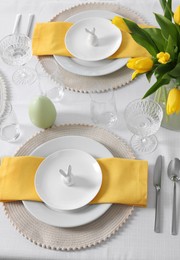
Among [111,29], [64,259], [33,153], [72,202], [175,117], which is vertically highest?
[111,29]

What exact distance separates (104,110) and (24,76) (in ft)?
0.92

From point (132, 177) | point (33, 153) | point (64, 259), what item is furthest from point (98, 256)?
point (33, 153)

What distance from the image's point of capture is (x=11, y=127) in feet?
3.78

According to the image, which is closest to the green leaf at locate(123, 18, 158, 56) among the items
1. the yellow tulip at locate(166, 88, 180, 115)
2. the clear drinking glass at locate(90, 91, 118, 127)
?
the yellow tulip at locate(166, 88, 180, 115)

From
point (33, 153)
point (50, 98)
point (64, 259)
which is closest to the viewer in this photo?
point (64, 259)

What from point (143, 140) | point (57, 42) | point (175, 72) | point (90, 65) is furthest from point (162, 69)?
point (57, 42)

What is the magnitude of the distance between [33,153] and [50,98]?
0.67ft

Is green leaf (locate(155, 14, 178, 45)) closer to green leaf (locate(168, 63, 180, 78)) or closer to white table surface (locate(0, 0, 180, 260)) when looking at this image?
green leaf (locate(168, 63, 180, 78))

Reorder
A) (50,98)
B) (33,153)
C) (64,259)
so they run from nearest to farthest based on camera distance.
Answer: (64,259) → (33,153) → (50,98)

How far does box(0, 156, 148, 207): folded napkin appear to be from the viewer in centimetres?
96

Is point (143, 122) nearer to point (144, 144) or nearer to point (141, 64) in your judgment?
point (144, 144)

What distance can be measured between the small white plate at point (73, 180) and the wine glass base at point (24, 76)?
308mm

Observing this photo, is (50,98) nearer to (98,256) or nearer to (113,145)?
(113,145)

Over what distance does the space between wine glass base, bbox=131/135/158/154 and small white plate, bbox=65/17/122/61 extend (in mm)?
275
